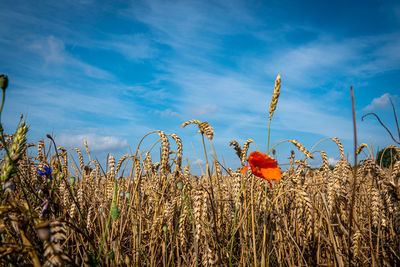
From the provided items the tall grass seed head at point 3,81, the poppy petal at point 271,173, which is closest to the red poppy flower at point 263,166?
the poppy petal at point 271,173

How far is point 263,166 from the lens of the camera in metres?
1.70

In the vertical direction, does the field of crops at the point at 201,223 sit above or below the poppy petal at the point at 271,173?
below

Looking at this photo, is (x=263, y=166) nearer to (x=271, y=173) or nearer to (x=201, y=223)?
(x=271, y=173)

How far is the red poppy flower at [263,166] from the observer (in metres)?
1.61

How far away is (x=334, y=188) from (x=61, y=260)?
1785mm

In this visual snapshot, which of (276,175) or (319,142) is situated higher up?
(319,142)

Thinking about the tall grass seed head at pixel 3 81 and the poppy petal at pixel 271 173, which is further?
the poppy petal at pixel 271 173

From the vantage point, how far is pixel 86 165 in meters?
3.55

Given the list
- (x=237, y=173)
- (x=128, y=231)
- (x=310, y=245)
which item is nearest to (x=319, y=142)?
(x=310, y=245)

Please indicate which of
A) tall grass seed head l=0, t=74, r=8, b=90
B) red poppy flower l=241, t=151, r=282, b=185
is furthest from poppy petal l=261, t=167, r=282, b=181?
tall grass seed head l=0, t=74, r=8, b=90

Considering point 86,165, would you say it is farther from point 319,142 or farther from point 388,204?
point 388,204

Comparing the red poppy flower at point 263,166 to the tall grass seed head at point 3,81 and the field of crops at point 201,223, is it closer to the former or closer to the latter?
the field of crops at point 201,223

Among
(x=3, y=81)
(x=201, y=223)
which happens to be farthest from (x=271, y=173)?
(x=3, y=81)

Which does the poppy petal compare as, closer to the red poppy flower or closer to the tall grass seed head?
the red poppy flower
